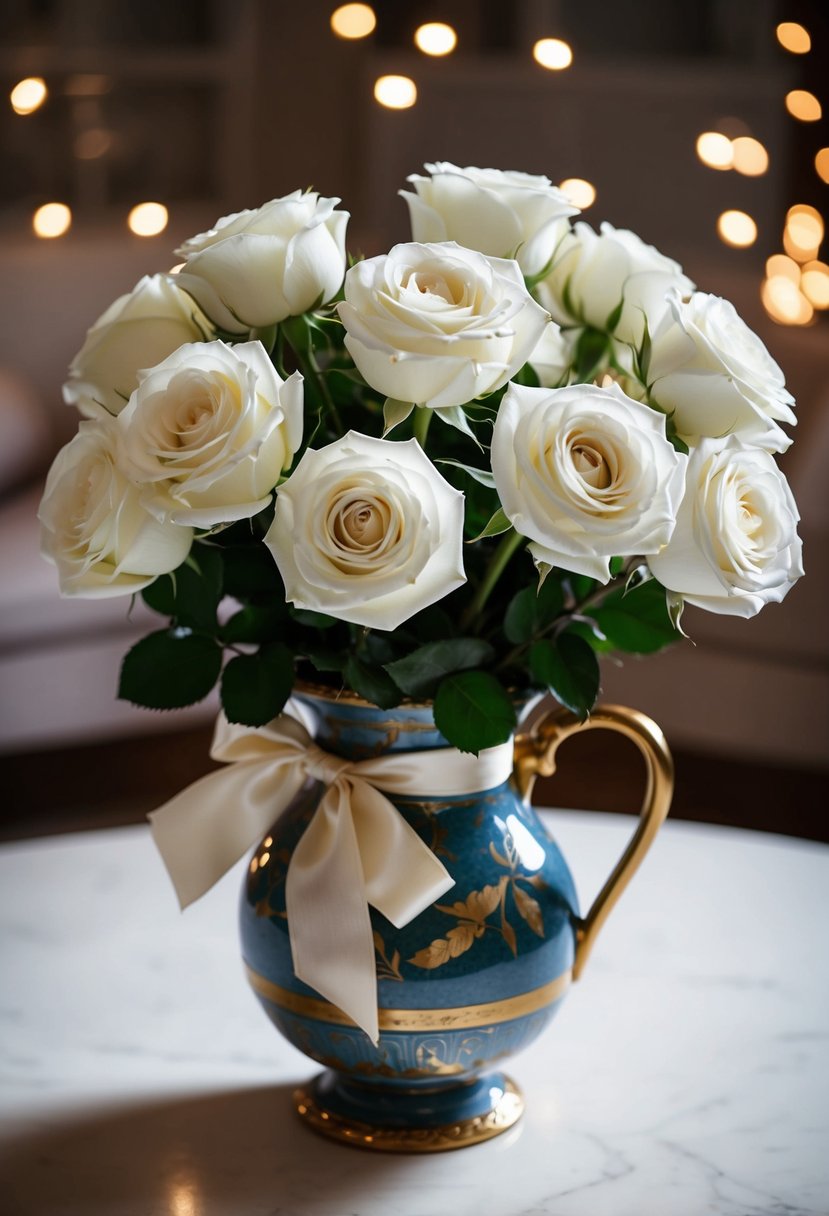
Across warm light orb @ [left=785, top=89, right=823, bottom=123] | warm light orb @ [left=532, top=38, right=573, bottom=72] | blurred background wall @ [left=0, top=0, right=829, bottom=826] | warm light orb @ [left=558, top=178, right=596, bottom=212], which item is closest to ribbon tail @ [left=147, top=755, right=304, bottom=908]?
blurred background wall @ [left=0, top=0, right=829, bottom=826]

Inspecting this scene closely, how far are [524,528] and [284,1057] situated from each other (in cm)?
47

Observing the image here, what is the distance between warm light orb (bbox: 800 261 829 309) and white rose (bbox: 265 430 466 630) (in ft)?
8.31

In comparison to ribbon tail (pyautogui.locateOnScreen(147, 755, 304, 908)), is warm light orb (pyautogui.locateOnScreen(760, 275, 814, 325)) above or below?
below

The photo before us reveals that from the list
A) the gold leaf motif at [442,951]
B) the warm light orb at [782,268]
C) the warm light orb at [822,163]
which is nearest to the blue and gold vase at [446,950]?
the gold leaf motif at [442,951]

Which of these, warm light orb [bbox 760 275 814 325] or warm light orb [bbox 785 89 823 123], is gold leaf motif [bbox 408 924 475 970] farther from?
warm light orb [bbox 785 89 823 123]

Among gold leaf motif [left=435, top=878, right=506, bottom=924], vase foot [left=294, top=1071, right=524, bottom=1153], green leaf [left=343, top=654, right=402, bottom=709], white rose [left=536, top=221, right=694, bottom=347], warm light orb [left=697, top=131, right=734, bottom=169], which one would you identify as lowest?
vase foot [left=294, top=1071, right=524, bottom=1153]

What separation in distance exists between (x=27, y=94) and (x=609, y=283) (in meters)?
2.90

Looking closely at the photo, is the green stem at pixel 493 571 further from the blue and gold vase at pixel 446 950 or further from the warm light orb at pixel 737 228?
the warm light orb at pixel 737 228

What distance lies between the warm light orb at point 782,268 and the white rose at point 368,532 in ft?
8.78

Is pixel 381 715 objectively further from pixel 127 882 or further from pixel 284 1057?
pixel 127 882

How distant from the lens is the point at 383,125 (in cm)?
341

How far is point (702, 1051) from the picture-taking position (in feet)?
3.07

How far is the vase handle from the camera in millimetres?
840

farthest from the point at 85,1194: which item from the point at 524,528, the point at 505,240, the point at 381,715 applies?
the point at 505,240
